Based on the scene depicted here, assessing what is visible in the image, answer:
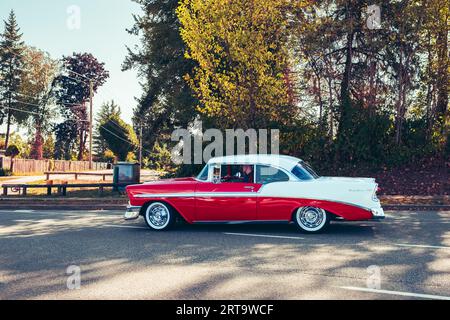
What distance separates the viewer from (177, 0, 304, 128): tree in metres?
18.2

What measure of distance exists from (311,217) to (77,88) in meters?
79.3

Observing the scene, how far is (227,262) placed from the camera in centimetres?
722

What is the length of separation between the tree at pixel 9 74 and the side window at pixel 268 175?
69777mm

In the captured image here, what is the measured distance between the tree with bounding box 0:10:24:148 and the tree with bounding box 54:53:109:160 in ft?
26.4

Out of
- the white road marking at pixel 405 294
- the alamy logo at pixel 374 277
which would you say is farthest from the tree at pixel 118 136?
the white road marking at pixel 405 294

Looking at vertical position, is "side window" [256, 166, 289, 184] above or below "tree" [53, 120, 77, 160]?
below

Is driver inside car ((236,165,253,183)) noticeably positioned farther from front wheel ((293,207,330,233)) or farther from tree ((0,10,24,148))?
tree ((0,10,24,148))

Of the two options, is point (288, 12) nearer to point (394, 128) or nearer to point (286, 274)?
point (394, 128)

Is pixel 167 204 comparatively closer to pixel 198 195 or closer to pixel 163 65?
pixel 198 195

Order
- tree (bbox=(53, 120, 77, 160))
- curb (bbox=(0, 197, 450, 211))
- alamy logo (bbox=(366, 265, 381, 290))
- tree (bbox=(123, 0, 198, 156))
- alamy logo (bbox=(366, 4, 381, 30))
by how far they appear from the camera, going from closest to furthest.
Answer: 1. alamy logo (bbox=(366, 265, 381, 290))
2. curb (bbox=(0, 197, 450, 211))
3. alamy logo (bbox=(366, 4, 381, 30))
4. tree (bbox=(123, 0, 198, 156))
5. tree (bbox=(53, 120, 77, 160))

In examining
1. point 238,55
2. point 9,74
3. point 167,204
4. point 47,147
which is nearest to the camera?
point 167,204

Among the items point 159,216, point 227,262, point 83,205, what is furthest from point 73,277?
point 83,205

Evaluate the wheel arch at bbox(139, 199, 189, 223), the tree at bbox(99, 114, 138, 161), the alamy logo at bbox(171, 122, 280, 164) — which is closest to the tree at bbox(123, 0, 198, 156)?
the alamy logo at bbox(171, 122, 280, 164)

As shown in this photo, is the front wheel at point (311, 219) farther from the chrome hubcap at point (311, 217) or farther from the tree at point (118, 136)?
the tree at point (118, 136)
